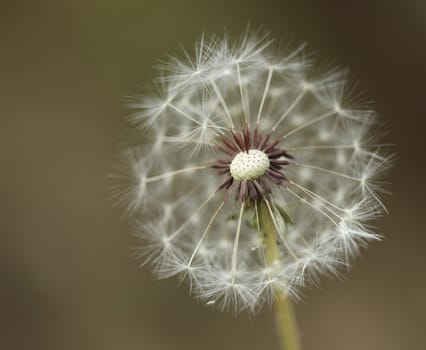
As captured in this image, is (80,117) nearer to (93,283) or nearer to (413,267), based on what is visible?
A: (93,283)

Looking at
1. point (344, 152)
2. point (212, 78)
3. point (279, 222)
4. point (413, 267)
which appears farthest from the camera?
point (413, 267)

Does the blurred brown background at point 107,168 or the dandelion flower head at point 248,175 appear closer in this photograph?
the dandelion flower head at point 248,175

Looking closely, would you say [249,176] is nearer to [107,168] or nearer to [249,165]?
[249,165]

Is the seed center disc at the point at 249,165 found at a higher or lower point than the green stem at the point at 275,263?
higher

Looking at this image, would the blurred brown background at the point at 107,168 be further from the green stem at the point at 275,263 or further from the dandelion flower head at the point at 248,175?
the green stem at the point at 275,263

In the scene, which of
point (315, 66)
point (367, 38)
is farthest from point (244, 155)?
point (367, 38)

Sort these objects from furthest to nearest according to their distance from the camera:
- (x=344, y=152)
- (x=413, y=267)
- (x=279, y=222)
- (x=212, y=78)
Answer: (x=413, y=267), (x=344, y=152), (x=212, y=78), (x=279, y=222)

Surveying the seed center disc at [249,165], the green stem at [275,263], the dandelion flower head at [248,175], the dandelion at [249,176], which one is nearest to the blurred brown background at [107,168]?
the dandelion at [249,176]

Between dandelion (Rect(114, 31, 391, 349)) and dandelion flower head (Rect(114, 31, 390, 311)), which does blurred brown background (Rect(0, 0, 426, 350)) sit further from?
dandelion flower head (Rect(114, 31, 390, 311))
